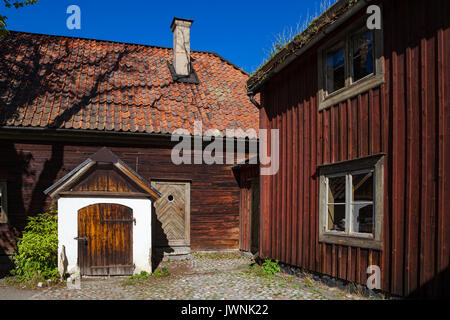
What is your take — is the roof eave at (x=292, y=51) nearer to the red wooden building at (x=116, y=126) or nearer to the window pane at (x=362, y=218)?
the red wooden building at (x=116, y=126)

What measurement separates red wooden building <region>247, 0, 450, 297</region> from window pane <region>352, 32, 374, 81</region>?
2 centimetres

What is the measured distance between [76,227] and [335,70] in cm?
624

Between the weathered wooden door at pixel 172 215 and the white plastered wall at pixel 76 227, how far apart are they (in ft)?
8.61

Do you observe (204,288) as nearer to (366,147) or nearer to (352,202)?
(352,202)

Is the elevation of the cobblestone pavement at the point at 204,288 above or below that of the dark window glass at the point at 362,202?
below

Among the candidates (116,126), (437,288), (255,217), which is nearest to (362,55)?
(437,288)

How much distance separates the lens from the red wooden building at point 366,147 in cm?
497

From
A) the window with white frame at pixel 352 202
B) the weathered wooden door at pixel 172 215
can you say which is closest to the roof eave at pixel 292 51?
the window with white frame at pixel 352 202

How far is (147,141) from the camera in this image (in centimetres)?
1158

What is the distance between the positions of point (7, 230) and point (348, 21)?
9657mm

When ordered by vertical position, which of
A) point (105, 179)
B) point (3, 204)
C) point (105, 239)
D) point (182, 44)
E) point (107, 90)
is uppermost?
point (182, 44)

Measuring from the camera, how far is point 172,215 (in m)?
11.8

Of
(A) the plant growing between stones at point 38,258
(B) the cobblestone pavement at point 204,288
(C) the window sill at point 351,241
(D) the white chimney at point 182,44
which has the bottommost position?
(B) the cobblestone pavement at point 204,288

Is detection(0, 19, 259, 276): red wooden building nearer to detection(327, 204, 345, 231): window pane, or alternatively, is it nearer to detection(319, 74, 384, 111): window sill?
detection(327, 204, 345, 231): window pane
